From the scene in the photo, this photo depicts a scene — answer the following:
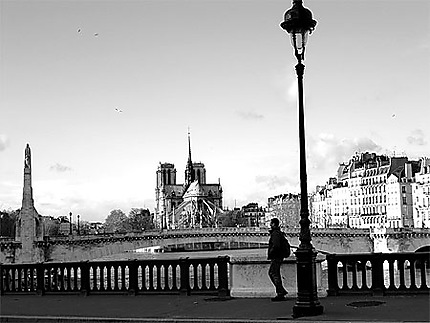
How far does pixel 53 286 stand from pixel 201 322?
829cm

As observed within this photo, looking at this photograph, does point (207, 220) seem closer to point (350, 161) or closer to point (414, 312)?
point (350, 161)

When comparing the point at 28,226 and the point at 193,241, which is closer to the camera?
the point at 28,226

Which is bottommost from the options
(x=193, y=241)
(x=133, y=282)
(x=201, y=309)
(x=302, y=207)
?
(x=201, y=309)

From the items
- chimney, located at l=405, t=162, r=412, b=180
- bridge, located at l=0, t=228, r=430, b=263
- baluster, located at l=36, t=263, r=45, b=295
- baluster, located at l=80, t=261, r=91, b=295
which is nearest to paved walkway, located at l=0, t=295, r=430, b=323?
baluster, located at l=80, t=261, r=91, b=295

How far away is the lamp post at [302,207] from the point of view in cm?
1357

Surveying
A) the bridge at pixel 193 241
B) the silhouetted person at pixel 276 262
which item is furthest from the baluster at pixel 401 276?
the bridge at pixel 193 241

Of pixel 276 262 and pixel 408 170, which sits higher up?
pixel 408 170

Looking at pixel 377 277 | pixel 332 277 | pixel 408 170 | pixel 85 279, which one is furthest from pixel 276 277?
pixel 408 170

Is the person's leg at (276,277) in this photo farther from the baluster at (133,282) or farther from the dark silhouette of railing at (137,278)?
Result: the baluster at (133,282)

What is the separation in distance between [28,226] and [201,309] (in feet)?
174

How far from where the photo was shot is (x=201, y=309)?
15.2 m

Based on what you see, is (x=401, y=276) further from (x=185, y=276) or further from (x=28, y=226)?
(x=28, y=226)

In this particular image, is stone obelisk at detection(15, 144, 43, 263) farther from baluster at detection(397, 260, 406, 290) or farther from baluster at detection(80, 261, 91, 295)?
baluster at detection(397, 260, 406, 290)

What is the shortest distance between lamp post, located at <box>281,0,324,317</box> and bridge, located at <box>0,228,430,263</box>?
54.8m
